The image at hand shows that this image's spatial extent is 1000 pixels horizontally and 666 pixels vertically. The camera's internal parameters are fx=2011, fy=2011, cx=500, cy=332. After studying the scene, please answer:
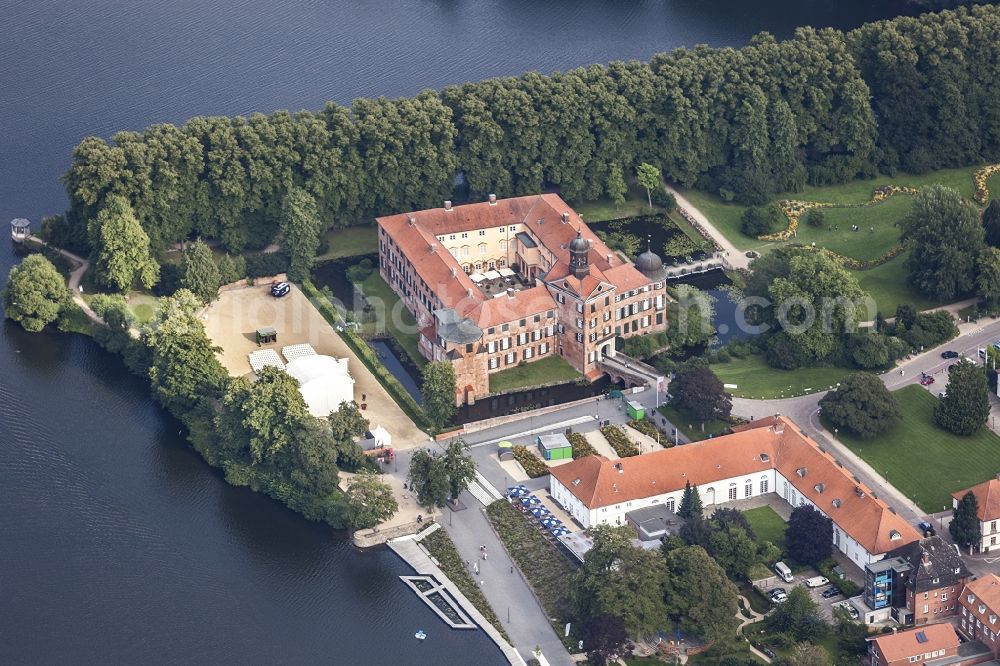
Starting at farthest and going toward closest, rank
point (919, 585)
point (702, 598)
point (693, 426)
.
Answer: point (693, 426), point (919, 585), point (702, 598)

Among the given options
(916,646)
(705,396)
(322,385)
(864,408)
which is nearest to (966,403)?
(864,408)

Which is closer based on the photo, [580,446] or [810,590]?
[810,590]

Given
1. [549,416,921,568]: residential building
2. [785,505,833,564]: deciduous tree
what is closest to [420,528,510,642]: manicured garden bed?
[549,416,921,568]: residential building

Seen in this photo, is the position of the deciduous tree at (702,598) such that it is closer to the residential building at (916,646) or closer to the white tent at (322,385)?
the residential building at (916,646)

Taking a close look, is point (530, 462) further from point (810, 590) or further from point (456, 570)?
point (810, 590)

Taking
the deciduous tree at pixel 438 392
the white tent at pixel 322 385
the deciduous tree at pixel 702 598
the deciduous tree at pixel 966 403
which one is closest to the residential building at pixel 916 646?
the deciduous tree at pixel 702 598

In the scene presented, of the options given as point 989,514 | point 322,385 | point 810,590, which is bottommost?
point 810,590

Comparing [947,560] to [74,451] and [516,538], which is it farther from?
[74,451]
